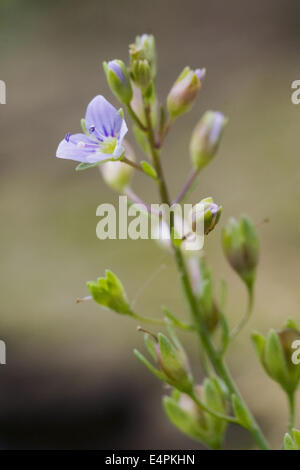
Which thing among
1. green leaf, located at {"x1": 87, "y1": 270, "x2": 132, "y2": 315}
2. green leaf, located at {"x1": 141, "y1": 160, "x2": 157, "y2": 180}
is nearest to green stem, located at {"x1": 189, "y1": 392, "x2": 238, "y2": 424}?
green leaf, located at {"x1": 87, "y1": 270, "x2": 132, "y2": 315}

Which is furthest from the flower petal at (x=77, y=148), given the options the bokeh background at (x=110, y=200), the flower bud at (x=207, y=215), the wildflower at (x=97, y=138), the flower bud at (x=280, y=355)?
the bokeh background at (x=110, y=200)

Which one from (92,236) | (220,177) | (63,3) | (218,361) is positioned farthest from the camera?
(63,3)

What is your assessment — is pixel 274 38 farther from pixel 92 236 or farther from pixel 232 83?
pixel 92 236

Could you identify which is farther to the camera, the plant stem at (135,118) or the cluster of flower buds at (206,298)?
the cluster of flower buds at (206,298)

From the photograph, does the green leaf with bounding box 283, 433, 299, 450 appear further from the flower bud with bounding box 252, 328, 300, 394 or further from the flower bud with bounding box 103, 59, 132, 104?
the flower bud with bounding box 103, 59, 132, 104

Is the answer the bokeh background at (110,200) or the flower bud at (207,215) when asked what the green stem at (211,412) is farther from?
the bokeh background at (110,200)

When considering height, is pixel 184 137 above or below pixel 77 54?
below

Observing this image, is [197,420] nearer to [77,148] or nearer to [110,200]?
[77,148]

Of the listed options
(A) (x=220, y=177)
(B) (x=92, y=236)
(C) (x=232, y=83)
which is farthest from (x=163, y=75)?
(B) (x=92, y=236)
